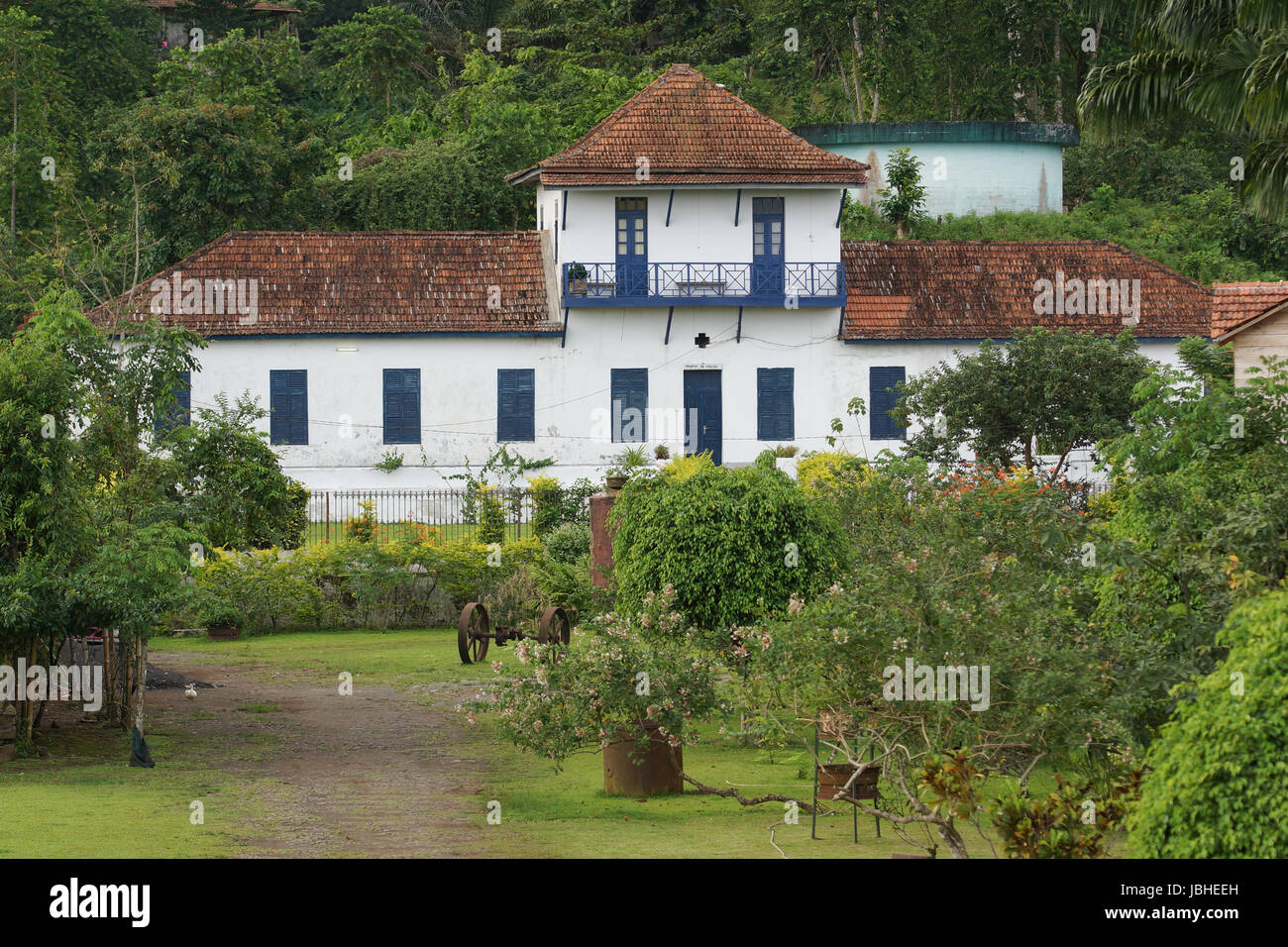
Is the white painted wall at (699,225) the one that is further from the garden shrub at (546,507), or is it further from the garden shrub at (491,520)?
the garden shrub at (491,520)

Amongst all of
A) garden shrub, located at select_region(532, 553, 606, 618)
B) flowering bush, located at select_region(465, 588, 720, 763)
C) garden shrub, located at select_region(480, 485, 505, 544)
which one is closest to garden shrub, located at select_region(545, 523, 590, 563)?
garden shrub, located at select_region(480, 485, 505, 544)

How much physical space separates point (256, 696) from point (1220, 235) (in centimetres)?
3073

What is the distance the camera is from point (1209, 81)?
21.3 metres

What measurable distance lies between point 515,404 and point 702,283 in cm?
471

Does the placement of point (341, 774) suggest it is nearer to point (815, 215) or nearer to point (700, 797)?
point (700, 797)

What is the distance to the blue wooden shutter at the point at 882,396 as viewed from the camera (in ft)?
122

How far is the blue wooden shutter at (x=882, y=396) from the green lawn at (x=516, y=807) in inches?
788

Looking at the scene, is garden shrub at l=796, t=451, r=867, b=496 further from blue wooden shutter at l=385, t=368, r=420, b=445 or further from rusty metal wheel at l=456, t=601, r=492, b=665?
blue wooden shutter at l=385, t=368, r=420, b=445

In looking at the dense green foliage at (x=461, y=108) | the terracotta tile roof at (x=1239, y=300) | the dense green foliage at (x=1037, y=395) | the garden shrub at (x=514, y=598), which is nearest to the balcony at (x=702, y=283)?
the dense green foliage at (x=461, y=108)

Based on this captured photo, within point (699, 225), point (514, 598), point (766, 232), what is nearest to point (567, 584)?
point (514, 598)

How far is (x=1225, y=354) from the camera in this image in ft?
95.6

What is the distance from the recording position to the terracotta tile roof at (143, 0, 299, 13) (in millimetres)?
60472

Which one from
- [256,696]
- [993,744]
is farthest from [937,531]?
[256,696]

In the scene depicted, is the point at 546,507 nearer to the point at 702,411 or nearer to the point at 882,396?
the point at 702,411
